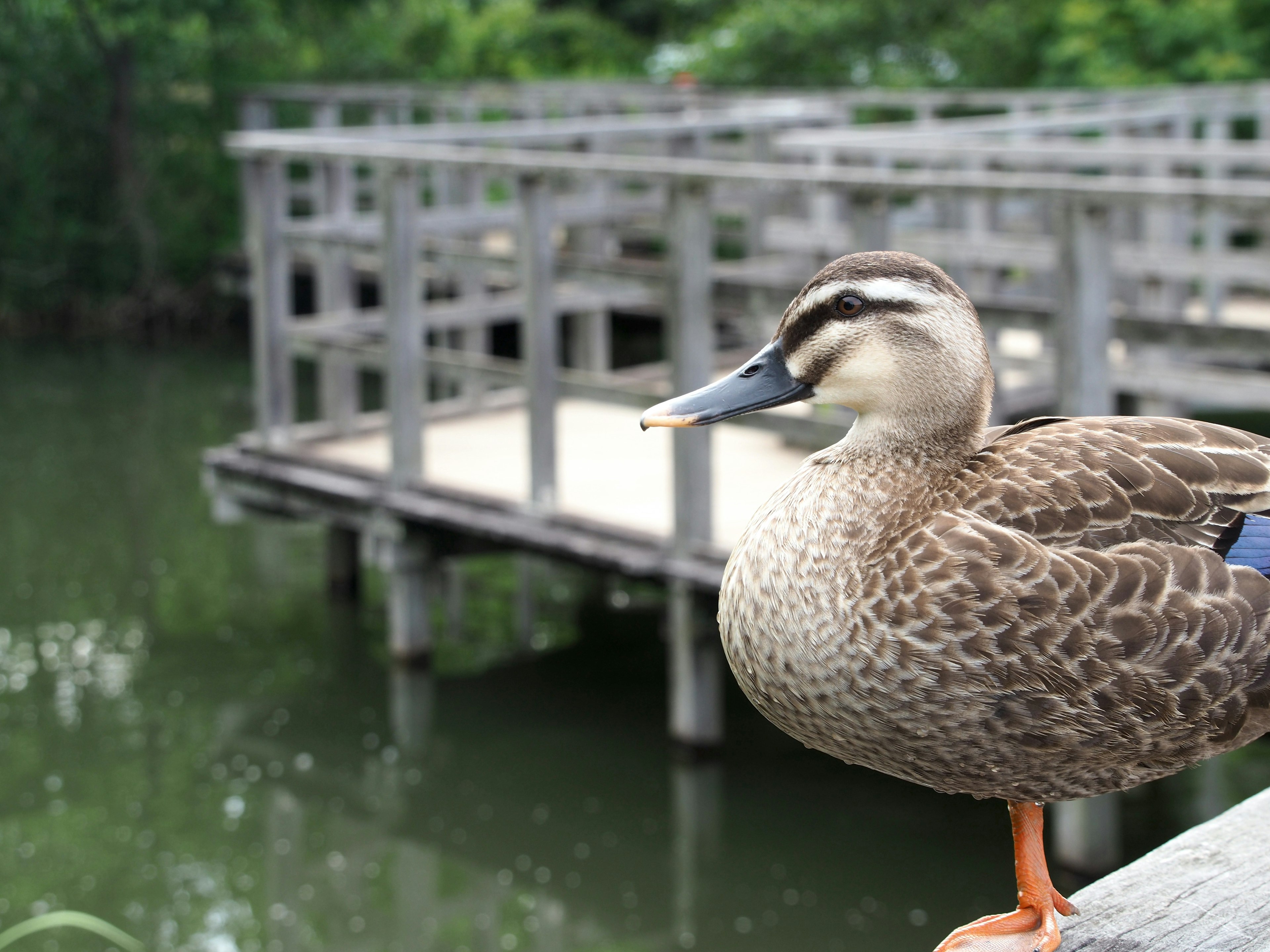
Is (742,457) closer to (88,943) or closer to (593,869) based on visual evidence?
(593,869)

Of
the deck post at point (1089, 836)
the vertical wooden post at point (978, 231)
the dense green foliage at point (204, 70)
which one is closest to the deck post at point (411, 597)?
the vertical wooden post at point (978, 231)

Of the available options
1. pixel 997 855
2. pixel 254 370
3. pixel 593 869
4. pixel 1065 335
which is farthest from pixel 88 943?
pixel 254 370

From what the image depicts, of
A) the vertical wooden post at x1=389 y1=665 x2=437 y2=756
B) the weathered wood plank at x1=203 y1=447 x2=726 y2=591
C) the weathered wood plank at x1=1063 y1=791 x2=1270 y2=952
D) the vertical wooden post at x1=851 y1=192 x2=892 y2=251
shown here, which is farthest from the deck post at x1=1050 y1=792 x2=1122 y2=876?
the weathered wood plank at x1=1063 y1=791 x2=1270 y2=952

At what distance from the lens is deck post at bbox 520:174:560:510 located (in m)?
6.93

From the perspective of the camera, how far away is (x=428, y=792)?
22.6ft

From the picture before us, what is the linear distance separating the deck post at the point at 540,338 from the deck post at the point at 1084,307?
236 cm

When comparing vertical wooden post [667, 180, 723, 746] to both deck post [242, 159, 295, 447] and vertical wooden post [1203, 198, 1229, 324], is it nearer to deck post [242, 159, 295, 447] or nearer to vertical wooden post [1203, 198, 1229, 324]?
deck post [242, 159, 295, 447]

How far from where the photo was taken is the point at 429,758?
7.19m

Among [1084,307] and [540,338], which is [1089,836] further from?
→ [540,338]

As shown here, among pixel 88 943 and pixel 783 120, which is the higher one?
pixel 783 120

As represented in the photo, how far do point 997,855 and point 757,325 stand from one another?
338 cm

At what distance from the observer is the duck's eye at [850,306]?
6.95 ft

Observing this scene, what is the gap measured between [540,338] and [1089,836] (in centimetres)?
304

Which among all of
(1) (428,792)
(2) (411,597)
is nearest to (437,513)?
(2) (411,597)
